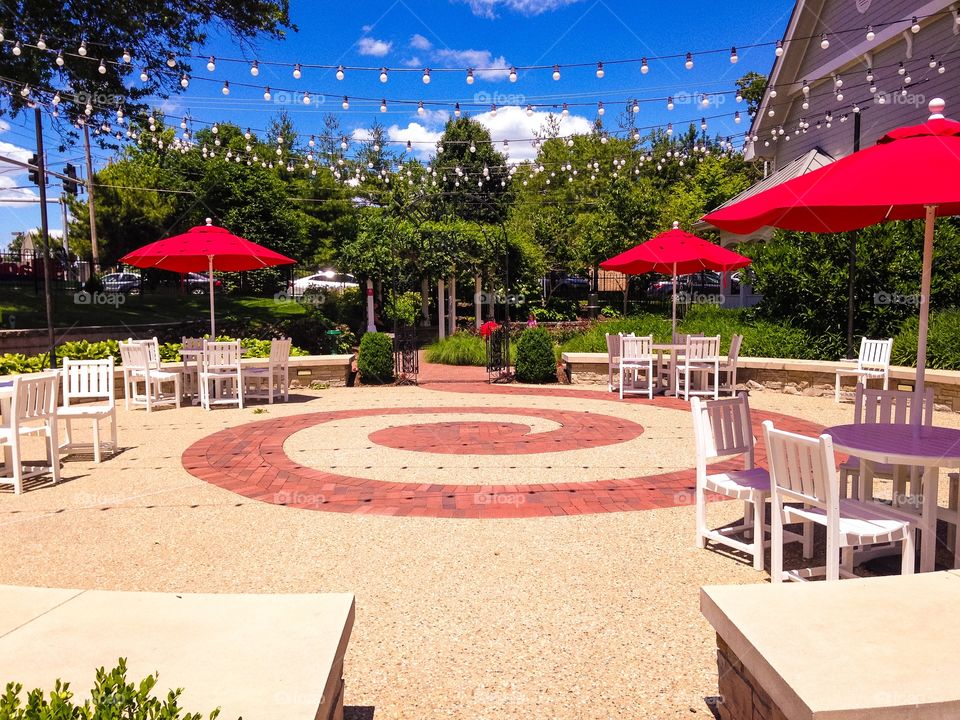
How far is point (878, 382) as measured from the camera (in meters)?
11.4

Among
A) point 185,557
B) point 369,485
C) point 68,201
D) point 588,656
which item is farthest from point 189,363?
point 68,201

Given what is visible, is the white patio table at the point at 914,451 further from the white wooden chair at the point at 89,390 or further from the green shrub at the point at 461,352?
the green shrub at the point at 461,352

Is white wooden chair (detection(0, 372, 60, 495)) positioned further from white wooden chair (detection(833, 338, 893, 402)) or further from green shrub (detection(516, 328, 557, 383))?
white wooden chair (detection(833, 338, 893, 402))

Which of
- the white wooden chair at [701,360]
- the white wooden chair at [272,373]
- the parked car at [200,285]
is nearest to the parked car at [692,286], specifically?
the white wooden chair at [701,360]

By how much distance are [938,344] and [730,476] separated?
8370mm

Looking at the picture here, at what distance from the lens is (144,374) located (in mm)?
11281

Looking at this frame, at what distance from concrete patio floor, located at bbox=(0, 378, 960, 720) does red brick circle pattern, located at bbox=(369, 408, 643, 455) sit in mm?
257

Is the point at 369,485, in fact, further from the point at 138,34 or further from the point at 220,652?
the point at 138,34

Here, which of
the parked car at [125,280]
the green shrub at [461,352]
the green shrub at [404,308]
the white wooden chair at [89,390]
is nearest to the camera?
the white wooden chair at [89,390]

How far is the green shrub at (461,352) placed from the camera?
18500 millimetres

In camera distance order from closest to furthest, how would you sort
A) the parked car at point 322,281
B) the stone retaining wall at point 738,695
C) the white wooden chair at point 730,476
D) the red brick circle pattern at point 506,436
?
the stone retaining wall at point 738,695, the white wooden chair at point 730,476, the red brick circle pattern at point 506,436, the parked car at point 322,281

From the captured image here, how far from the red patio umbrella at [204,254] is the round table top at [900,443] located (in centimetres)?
892

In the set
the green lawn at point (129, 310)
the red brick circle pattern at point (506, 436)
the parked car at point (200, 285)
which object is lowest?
the red brick circle pattern at point (506, 436)

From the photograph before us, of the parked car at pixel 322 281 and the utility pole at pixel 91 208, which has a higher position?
the utility pole at pixel 91 208
